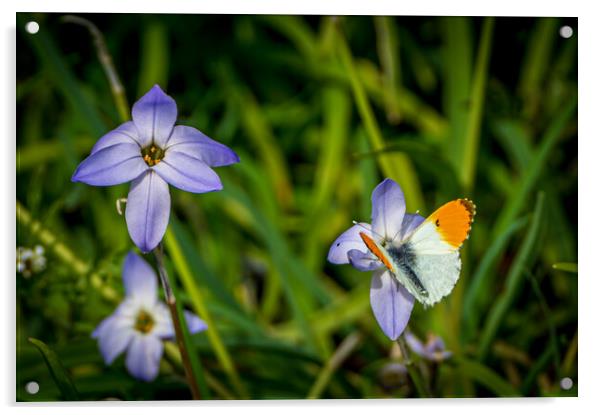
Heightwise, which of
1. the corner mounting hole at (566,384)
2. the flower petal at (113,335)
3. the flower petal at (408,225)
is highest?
the flower petal at (408,225)

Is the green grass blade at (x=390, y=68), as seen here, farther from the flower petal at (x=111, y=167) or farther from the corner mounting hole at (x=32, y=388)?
the corner mounting hole at (x=32, y=388)

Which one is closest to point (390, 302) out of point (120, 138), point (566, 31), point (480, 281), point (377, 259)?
point (377, 259)

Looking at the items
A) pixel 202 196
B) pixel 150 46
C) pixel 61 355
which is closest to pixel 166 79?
pixel 150 46

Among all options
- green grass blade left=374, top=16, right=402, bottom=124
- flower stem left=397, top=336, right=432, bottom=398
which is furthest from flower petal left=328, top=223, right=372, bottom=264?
green grass blade left=374, top=16, right=402, bottom=124

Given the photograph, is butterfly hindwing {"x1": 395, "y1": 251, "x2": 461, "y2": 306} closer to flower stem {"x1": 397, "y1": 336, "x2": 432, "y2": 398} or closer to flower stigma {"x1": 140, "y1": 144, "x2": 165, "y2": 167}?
flower stem {"x1": 397, "y1": 336, "x2": 432, "y2": 398}
